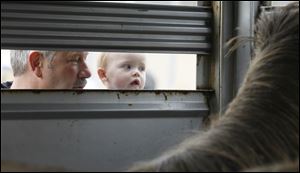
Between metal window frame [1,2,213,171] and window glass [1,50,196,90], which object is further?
window glass [1,50,196,90]

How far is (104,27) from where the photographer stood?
1.49 metres

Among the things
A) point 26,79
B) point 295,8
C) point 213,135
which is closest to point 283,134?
point 213,135

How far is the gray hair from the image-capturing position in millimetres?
1480

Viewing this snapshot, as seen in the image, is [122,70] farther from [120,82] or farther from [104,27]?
[104,27]

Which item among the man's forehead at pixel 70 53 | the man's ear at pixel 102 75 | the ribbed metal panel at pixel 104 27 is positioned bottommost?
the man's ear at pixel 102 75

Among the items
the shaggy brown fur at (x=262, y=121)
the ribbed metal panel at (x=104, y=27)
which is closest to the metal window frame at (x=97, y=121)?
the ribbed metal panel at (x=104, y=27)

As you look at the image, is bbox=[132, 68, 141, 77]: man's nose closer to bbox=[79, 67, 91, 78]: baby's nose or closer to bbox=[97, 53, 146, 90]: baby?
bbox=[97, 53, 146, 90]: baby

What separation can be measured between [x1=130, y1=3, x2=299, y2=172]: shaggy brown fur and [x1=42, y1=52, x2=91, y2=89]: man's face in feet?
1.79

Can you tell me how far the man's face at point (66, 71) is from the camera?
1501 millimetres

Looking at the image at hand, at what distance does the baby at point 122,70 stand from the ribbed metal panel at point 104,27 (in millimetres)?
57

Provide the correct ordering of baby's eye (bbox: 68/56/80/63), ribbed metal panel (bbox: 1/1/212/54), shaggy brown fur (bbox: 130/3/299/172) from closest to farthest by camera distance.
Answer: shaggy brown fur (bbox: 130/3/299/172)
ribbed metal panel (bbox: 1/1/212/54)
baby's eye (bbox: 68/56/80/63)

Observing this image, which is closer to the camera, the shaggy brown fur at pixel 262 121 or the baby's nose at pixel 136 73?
the shaggy brown fur at pixel 262 121

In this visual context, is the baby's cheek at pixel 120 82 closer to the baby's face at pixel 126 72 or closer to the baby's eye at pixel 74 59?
the baby's face at pixel 126 72

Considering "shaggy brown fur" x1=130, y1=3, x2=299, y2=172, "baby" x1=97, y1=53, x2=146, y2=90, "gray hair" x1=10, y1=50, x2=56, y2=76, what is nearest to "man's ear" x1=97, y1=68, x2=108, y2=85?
"baby" x1=97, y1=53, x2=146, y2=90
